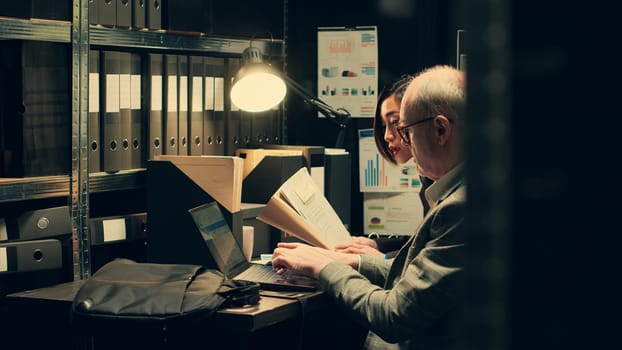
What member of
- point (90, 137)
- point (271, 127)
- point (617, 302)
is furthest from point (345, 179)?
point (617, 302)

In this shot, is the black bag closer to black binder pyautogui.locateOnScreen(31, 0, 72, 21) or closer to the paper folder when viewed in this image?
the paper folder

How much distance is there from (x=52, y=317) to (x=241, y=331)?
1.98 feet

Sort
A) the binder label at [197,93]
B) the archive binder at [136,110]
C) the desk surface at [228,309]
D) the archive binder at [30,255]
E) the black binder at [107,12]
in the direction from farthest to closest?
the binder label at [197,93]
the archive binder at [136,110]
the black binder at [107,12]
the archive binder at [30,255]
the desk surface at [228,309]

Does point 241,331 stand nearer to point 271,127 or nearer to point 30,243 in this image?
point 30,243

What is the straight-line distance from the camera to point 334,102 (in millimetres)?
3543

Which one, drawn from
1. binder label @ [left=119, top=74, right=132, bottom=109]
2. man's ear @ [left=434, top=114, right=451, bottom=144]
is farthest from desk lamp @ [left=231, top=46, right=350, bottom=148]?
man's ear @ [left=434, top=114, right=451, bottom=144]

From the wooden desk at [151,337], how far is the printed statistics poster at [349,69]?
127 cm

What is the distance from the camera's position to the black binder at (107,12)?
2.60 m

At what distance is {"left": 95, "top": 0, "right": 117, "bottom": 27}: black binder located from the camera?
2.60 meters

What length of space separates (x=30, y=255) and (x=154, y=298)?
541 millimetres

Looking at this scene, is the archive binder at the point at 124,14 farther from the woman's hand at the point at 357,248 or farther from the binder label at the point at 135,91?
the woman's hand at the point at 357,248

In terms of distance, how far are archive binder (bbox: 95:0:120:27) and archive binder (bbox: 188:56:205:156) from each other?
327 millimetres

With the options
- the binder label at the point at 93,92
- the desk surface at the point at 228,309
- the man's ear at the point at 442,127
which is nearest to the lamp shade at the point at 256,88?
the binder label at the point at 93,92

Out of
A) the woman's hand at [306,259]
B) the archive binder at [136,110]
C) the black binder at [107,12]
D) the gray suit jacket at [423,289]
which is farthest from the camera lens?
the archive binder at [136,110]
